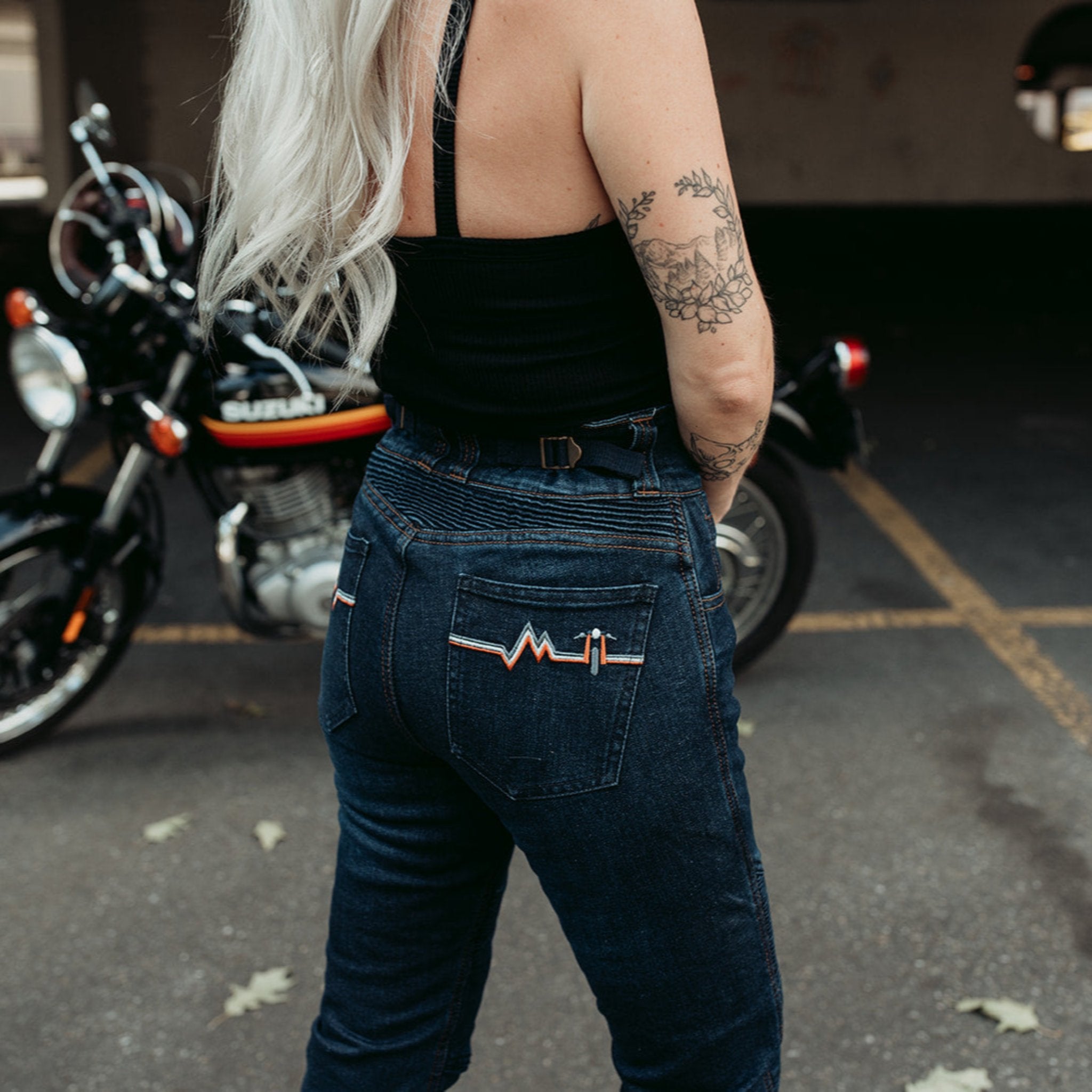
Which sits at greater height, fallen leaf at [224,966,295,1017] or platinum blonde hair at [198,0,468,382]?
platinum blonde hair at [198,0,468,382]

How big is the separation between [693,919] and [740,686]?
7.65 feet

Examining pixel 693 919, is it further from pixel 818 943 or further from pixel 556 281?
pixel 818 943

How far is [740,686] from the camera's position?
3.52 meters

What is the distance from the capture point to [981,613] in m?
3.99

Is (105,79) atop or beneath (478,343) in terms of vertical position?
atop

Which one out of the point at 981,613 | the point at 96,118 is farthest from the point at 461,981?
the point at 981,613

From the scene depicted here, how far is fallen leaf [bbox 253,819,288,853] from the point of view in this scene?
281 cm

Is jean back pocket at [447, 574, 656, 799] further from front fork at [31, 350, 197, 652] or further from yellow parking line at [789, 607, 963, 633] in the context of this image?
yellow parking line at [789, 607, 963, 633]

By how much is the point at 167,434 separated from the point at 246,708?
36.2 inches

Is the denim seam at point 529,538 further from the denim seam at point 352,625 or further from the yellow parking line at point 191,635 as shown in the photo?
the yellow parking line at point 191,635

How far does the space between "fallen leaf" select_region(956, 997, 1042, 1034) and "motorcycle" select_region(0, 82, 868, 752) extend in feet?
4.52

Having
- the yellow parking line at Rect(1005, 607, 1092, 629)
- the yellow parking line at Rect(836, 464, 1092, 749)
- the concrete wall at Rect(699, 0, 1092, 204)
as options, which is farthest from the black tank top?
the concrete wall at Rect(699, 0, 1092, 204)

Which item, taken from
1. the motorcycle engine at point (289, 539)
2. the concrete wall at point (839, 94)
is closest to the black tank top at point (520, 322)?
the motorcycle engine at point (289, 539)

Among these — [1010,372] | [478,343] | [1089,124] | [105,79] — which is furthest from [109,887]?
[1089,124]
